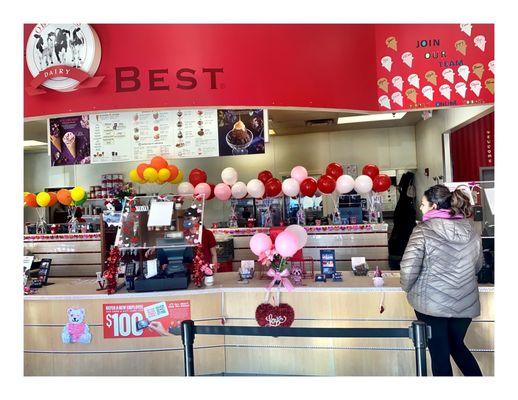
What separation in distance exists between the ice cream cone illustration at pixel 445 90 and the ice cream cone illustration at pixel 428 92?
4.2 inches

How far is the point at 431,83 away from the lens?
491cm

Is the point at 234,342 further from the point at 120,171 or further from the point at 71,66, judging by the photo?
the point at 120,171

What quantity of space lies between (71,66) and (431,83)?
14.0ft

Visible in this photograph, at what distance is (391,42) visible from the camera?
4.93 meters

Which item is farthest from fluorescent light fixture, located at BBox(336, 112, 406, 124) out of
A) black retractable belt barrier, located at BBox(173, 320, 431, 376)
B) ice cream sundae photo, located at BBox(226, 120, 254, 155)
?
black retractable belt barrier, located at BBox(173, 320, 431, 376)

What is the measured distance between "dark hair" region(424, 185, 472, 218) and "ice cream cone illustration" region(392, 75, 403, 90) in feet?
9.03

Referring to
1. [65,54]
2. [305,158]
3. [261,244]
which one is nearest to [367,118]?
[305,158]

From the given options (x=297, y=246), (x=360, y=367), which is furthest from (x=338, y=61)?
(x=360, y=367)

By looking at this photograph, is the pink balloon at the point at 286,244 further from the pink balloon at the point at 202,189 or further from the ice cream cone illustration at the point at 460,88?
the pink balloon at the point at 202,189

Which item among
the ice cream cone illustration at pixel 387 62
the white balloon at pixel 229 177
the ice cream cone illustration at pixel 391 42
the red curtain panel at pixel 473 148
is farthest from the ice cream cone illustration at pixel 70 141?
the red curtain panel at pixel 473 148

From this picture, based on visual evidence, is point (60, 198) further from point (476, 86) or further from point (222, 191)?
point (476, 86)

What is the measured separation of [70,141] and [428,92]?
458 cm

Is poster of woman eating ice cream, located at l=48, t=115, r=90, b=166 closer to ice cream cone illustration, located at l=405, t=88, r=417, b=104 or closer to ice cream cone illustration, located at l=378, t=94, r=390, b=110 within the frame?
ice cream cone illustration, located at l=378, t=94, r=390, b=110

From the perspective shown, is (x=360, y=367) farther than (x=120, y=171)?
No
